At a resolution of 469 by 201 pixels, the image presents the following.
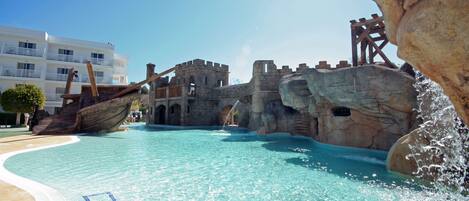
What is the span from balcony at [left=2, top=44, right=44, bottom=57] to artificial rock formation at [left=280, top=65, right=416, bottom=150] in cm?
3182

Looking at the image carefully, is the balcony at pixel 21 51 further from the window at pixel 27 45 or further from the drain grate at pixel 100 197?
the drain grate at pixel 100 197

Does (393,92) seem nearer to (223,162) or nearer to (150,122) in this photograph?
(223,162)

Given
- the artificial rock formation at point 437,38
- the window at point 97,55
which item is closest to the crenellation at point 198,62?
the window at point 97,55

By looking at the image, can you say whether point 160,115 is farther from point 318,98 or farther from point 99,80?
point 318,98

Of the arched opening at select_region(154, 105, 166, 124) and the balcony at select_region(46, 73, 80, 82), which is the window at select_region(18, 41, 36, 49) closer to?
the balcony at select_region(46, 73, 80, 82)

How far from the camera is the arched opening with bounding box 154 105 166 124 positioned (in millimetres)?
32300

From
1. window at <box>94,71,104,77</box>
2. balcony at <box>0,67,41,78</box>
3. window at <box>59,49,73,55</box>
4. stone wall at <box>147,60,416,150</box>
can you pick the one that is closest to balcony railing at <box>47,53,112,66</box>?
window at <box>59,49,73,55</box>

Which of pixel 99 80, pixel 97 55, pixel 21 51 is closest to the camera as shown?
pixel 21 51

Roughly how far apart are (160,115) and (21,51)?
56.5 ft

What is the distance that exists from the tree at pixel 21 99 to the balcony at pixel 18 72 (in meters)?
11.0

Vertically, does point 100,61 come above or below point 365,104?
above

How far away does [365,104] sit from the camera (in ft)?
34.7

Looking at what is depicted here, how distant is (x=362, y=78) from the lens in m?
10.6

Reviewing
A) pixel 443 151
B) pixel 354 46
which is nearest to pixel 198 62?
pixel 354 46
